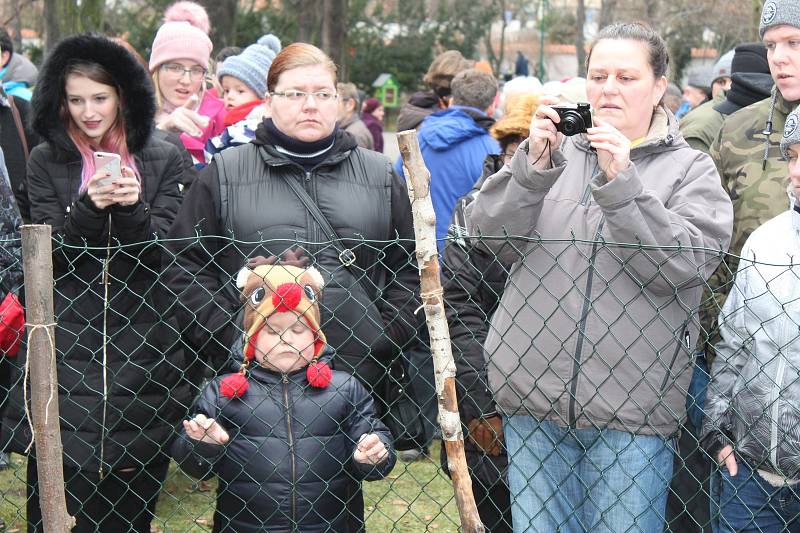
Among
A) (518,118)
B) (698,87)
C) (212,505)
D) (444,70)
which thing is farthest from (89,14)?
(518,118)

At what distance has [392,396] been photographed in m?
3.44

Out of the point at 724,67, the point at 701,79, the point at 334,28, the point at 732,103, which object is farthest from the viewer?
the point at 334,28

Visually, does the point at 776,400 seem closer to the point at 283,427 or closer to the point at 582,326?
the point at 582,326

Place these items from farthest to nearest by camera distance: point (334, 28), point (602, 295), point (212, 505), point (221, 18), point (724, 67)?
point (334, 28) → point (221, 18) → point (724, 67) → point (212, 505) → point (602, 295)

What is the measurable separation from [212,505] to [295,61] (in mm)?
2407

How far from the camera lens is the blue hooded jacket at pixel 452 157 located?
5.38 meters

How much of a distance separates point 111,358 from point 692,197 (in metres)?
2.02

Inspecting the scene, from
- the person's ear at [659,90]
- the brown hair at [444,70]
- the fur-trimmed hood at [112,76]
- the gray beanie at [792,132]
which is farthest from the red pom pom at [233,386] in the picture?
the brown hair at [444,70]

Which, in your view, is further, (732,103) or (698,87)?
(698,87)

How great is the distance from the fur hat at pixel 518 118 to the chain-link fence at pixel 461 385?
2.46 feet

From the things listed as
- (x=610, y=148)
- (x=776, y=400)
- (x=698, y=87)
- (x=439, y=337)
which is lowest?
(x=698, y=87)

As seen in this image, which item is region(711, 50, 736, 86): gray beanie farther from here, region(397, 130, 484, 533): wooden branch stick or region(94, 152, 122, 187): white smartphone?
region(94, 152, 122, 187): white smartphone

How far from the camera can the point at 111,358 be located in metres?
3.36

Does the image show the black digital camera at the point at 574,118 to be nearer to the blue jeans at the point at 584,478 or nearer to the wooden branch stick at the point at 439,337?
the wooden branch stick at the point at 439,337
